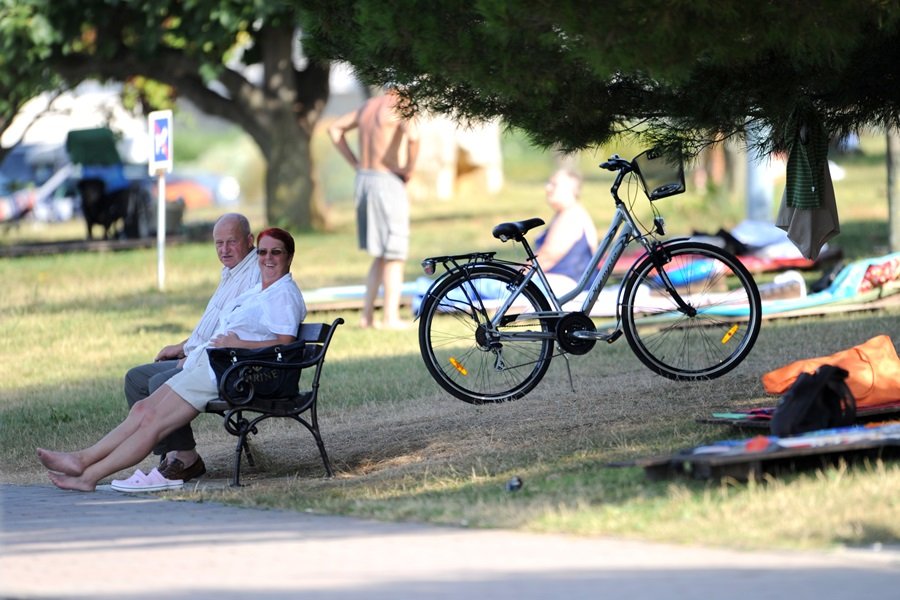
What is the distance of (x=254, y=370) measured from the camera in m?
7.94

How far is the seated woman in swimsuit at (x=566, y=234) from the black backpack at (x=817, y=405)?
5.84 metres

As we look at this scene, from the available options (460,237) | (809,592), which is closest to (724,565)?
(809,592)

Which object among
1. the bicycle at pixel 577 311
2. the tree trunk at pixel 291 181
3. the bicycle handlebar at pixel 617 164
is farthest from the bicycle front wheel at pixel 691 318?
the tree trunk at pixel 291 181

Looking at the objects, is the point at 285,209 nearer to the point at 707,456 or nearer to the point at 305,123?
the point at 305,123

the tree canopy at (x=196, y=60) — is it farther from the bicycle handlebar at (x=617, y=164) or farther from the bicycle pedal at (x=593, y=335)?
the bicycle pedal at (x=593, y=335)

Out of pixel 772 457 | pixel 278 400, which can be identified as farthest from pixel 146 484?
pixel 772 457

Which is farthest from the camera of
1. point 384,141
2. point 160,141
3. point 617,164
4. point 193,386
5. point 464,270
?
point 160,141

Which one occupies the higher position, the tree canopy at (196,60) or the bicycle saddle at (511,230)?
the tree canopy at (196,60)

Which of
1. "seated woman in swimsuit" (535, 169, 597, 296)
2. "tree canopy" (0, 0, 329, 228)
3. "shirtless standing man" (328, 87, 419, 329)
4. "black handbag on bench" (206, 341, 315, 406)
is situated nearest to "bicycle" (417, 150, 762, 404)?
"black handbag on bench" (206, 341, 315, 406)

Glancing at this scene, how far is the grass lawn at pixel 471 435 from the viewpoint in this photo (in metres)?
6.09

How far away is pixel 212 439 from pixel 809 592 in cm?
562

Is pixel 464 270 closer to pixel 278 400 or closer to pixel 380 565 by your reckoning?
pixel 278 400

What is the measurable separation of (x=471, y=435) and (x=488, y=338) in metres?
0.73

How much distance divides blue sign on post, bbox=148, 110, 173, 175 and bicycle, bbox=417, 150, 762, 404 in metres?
9.10
